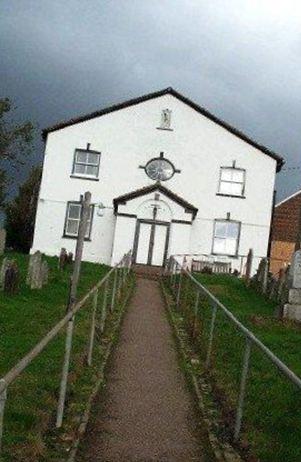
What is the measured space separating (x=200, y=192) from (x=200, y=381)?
26.7 meters

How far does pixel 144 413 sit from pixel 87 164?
2884cm

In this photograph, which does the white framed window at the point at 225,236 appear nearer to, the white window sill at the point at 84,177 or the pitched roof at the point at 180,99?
the pitched roof at the point at 180,99

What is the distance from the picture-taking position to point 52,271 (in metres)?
23.7

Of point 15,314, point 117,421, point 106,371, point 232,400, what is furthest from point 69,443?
point 15,314

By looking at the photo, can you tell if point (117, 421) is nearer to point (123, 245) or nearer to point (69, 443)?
point (69, 443)

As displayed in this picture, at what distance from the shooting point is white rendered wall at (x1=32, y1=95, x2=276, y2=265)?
35656mm

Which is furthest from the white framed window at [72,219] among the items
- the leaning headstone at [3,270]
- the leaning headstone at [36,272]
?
the leaning headstone at [3,270]

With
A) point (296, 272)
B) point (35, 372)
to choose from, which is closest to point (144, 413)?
point (35, 372)

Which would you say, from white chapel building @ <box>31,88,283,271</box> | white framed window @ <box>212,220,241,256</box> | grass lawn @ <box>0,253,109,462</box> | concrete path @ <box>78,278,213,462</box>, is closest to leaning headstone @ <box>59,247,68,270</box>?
grass lawn @ <box>0,253,109,462</box>

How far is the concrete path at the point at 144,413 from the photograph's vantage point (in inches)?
256

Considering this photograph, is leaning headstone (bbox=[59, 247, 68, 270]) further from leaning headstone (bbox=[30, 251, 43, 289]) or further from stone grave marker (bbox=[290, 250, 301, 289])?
stone grave marker (bbox=[290, 250, 301, 289])

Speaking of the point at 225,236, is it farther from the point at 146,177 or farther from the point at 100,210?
the point at 100,210

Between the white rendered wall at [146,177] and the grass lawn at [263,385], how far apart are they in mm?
19242

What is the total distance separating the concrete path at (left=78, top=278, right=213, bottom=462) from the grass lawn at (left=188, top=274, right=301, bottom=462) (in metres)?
0.60
